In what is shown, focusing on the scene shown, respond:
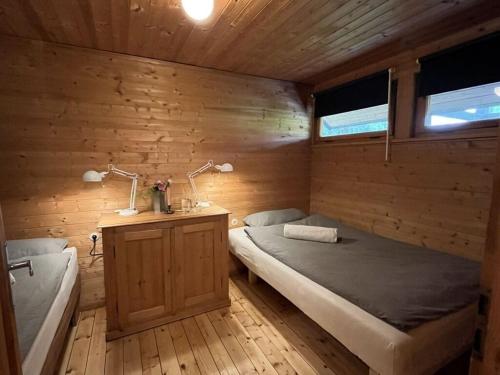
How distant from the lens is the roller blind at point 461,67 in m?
1.83

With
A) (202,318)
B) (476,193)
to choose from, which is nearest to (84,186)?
(202,318)

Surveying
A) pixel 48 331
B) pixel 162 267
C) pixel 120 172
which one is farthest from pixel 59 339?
pixel 120 172

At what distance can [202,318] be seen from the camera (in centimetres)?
225

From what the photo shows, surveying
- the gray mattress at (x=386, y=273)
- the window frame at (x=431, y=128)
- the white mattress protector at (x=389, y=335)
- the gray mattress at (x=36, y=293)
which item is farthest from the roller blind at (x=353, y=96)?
the gray mattress at (x=36, y=293)

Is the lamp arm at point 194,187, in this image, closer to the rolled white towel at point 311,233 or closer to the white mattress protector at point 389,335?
the rolled white towel at point 311,233

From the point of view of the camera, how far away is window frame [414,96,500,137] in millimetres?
A: 1948

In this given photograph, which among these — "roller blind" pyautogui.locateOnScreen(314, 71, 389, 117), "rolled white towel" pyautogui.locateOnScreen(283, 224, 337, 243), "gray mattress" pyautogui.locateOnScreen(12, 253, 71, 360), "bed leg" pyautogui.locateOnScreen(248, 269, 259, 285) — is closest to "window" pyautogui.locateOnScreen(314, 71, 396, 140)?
"roller blind" pyautogui.locateOnScreen(314, 71, 389, 117)

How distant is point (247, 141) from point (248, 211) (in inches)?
33.8

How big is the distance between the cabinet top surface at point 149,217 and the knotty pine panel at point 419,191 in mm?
1601

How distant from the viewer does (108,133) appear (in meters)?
2.37

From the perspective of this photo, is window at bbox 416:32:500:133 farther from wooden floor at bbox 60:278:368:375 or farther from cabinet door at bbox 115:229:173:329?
cabinet door at bbox 115:229:173:329

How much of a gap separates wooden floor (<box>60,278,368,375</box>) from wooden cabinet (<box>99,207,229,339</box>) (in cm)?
13

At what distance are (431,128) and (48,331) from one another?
3.11 m

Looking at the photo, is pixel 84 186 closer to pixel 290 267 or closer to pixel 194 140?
pixel 194 140
